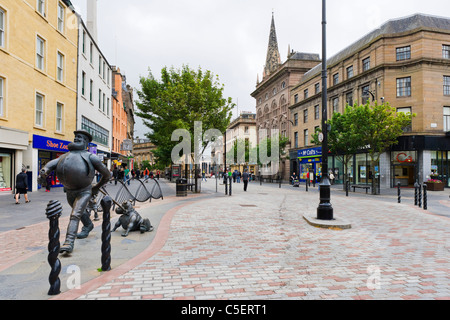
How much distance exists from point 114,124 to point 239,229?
36.6 m

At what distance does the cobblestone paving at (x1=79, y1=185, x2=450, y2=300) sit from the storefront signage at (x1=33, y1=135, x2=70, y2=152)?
14.6m

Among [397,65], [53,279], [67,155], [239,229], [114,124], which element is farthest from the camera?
[114,124]

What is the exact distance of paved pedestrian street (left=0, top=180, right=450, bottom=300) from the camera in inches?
144

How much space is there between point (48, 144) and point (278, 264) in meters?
19.5

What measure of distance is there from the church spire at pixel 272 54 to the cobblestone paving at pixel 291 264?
3028 inches

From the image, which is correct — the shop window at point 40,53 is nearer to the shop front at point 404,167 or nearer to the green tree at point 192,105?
the green tree at point 192,105

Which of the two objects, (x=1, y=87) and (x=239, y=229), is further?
(x=1, y=87)

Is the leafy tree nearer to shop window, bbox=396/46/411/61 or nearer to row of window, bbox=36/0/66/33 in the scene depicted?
shop window, bbox=396/46/411/61

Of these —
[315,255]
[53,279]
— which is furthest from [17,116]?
[315,255]

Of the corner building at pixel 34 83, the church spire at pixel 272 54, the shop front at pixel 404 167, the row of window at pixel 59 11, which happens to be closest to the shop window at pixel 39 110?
the corner building at pixel 34 83

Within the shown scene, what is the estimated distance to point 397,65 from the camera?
26.9 meters

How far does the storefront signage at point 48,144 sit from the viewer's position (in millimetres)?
18367

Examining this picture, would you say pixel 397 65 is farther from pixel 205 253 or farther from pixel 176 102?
pixel 205 253

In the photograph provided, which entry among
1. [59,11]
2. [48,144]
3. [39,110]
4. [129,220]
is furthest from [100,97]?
[129,220]
